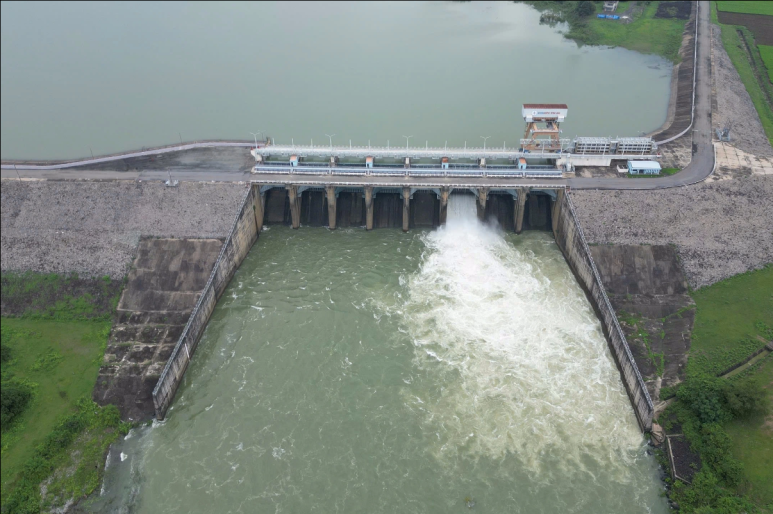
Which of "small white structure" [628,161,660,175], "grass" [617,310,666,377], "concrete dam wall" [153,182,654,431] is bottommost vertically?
"grass" [617,310,666,377]

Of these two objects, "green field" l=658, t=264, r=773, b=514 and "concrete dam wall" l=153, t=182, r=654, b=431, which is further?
"concrete dam wall" l=153, t=182, r=654, b=431

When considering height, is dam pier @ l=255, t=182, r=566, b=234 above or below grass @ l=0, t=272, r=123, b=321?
above

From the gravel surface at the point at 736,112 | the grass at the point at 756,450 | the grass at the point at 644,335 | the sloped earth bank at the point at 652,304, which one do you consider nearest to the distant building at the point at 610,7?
the gravel surface at the point at 736,112

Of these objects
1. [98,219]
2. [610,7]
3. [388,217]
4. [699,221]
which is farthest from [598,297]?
[610,7]

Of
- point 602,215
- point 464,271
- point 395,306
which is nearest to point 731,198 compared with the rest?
point 602,215

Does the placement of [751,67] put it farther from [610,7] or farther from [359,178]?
[359,178]

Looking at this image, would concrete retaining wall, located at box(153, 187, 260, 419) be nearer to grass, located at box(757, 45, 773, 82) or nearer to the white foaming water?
the white foaming water

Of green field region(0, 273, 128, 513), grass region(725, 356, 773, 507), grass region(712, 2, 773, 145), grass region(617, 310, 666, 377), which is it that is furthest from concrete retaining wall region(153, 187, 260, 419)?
grass region(712, 2, 773, 145)
